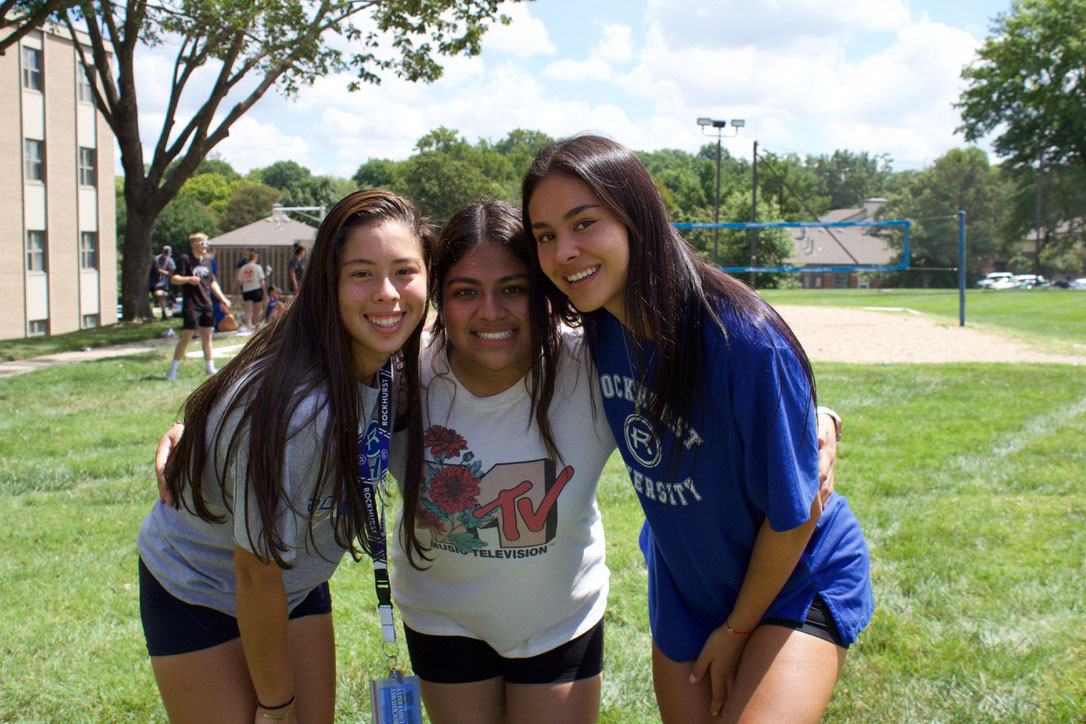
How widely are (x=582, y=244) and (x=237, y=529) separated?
1019 mm

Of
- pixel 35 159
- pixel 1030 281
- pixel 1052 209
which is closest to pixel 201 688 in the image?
pixel 35 159

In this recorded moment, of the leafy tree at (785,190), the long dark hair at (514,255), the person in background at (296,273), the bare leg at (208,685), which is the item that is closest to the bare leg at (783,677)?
the long dark hair at (514,255)

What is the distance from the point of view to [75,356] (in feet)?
46.8

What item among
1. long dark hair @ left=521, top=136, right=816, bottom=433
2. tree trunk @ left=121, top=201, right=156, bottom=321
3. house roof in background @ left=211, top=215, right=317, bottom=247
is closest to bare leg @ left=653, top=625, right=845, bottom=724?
long dark hair @ left=521, top=136, right=816, bottom=433

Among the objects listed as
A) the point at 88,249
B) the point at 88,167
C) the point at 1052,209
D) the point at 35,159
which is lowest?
the point at 88,249

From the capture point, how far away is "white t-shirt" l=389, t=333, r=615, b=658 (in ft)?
7.93

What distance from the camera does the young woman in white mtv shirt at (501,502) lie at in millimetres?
2424

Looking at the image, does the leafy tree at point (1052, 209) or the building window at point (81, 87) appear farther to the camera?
the leafy tree at point (1052, 209)

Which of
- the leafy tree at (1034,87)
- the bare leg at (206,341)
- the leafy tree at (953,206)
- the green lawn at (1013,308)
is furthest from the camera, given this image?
the leafy tree at (953,206)

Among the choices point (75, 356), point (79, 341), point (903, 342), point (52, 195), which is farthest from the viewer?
point (52, 195)

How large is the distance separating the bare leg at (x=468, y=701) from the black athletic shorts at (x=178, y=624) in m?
0.61

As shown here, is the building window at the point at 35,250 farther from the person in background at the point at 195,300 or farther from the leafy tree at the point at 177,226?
the leafy tree at the point at 177,226

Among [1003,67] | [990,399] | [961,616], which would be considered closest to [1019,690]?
[961,616]

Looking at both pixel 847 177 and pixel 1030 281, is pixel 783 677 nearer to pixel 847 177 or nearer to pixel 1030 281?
pixel 1030 281
